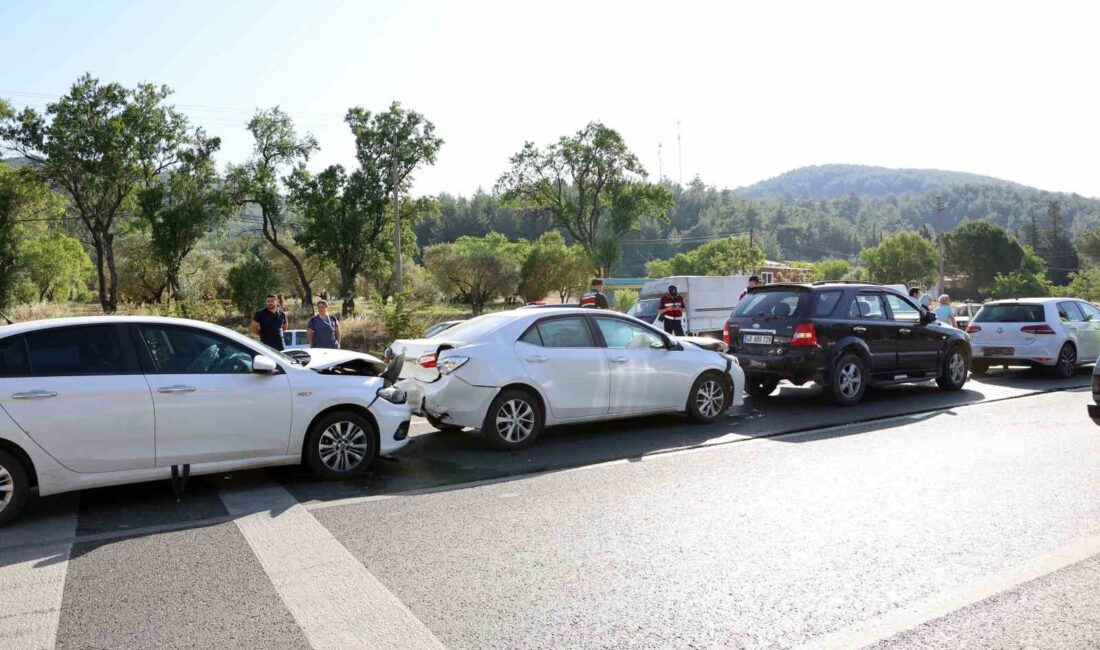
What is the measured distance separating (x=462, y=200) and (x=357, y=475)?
133350mm

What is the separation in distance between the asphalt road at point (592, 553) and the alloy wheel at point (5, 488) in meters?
0.26

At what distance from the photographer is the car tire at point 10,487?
5.69m

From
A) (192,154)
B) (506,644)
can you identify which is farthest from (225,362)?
(192,154)

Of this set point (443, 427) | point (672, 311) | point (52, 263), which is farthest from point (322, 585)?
point (52, 263)

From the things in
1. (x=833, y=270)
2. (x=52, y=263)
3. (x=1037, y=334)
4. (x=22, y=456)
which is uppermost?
(x=833, y=270)

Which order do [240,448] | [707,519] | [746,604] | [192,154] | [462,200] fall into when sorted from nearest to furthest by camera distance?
[746,604] < [707,519] < [240,448] < [192,154] < [462,200]

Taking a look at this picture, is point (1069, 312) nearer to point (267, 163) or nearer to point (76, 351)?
point (76, 351)

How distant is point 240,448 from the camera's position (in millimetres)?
6559

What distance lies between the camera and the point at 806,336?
35.6 feet

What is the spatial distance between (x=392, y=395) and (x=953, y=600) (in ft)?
A: 15.6

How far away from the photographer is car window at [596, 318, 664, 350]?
29.9 feet

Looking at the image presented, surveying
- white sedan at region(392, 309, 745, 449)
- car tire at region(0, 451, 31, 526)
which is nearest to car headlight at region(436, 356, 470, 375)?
white sedan at region(392, 309, 745, 449)

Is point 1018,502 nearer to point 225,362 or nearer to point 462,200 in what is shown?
point 225,362

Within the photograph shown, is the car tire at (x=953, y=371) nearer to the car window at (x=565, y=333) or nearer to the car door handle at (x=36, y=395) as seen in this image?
the car window at (x=565, y=333)
